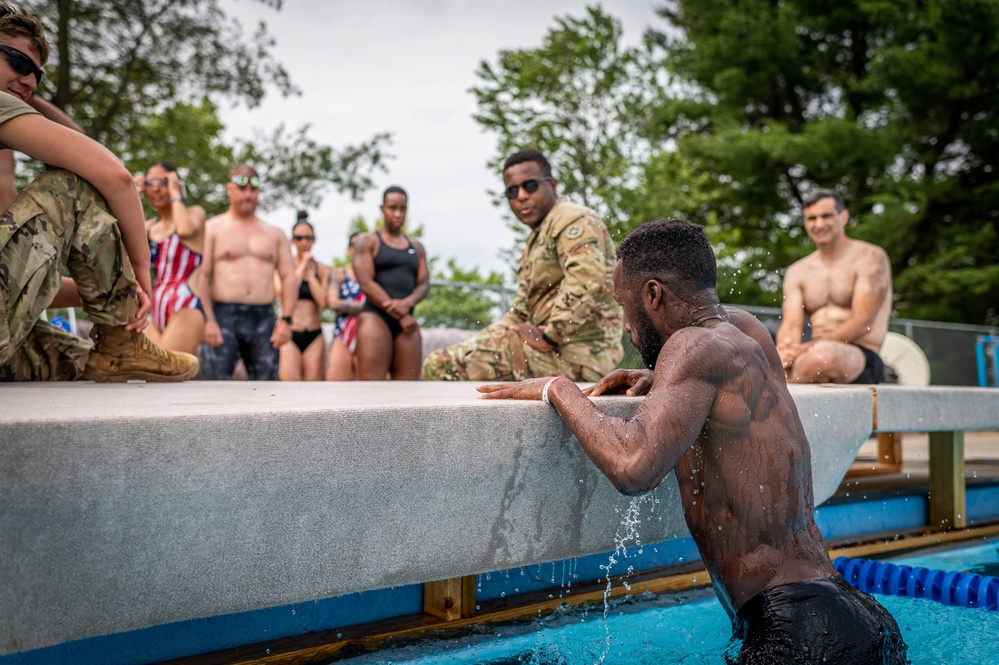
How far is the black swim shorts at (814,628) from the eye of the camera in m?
2.08

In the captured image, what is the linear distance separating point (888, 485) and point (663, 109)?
44.5ft

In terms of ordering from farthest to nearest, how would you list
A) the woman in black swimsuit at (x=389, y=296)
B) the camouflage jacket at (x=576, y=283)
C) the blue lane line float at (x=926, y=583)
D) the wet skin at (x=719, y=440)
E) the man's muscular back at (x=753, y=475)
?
the woman in black swimsuit at (x=389, y=296)
the camouflage jacket at (x=576, y=283)
the blue lane line float at (x=926, y=583)
the man's muscular back at (x=753, y=475)
the wet skin at (x=719, y=440)

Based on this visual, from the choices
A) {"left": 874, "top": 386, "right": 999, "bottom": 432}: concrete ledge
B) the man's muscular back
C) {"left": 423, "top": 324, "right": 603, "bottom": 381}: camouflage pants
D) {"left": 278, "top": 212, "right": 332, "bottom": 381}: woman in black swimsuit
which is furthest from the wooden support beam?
{"left": 278, "top": 212, "right": 332, "bottom": 381}: woman in black swimsuit

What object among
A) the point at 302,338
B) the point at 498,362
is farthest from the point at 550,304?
the point at 302,338

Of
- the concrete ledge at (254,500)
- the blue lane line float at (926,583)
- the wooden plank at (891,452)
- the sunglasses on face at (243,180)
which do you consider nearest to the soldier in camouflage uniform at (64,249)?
the concrete ledge at (254,500)

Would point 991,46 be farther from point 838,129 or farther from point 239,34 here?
point 239,34

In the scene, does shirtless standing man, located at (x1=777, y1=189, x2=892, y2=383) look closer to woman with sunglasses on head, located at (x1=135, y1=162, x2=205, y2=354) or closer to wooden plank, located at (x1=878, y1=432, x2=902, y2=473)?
wooden plank, located at (x1=878, y1=432, x2=902, y2=473)

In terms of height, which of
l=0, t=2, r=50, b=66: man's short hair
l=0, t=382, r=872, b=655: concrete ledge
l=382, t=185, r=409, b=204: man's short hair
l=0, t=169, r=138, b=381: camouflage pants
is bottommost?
l=0, t=382, r=872, b=655: concrete ledge

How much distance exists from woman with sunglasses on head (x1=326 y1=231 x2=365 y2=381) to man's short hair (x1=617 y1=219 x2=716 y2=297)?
18.5ft

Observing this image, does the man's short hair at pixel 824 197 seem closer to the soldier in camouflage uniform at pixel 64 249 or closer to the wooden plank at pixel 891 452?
the wooden plank at pixel 891 452

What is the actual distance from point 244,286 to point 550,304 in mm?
3484

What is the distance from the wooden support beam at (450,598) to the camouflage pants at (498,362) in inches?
68.3

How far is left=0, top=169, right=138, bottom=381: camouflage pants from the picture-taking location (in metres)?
2.54

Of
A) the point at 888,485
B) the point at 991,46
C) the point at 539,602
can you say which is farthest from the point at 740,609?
the point at 991,46
